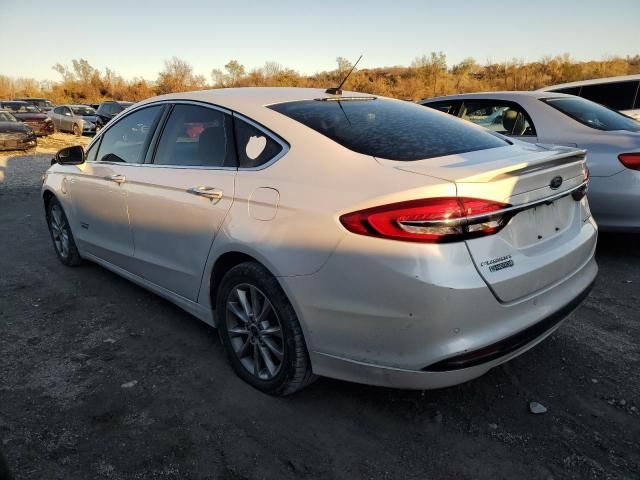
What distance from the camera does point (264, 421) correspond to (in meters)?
2.42

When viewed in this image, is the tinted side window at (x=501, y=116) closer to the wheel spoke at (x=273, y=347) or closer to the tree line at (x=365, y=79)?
the wheel spoke at (x=273, y=347)

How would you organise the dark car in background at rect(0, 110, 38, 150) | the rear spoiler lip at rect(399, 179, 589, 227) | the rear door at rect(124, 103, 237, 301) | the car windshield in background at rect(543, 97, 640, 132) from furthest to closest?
the dark car in background at rect(0, 110, 38, 150)
the car windshield in background at rect(543, 97, 640, 132)
the rear door at rect(124, 103, 237, 301)
the rear spoiler lip at rect(399, 179, 589, 227)

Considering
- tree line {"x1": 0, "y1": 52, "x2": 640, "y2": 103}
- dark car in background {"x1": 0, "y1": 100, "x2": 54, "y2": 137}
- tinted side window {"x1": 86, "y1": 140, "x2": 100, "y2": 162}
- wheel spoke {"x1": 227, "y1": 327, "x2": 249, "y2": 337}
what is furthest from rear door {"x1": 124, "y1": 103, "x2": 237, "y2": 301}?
tree line {"x1": 0, "y1": 52, "x2": 640, "y2": 103}

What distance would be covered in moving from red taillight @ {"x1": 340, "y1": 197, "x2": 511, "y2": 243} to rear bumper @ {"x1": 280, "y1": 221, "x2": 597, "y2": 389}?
0.05 metres

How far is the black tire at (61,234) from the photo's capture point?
470 cm

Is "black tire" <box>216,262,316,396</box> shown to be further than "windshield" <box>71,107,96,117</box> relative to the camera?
No

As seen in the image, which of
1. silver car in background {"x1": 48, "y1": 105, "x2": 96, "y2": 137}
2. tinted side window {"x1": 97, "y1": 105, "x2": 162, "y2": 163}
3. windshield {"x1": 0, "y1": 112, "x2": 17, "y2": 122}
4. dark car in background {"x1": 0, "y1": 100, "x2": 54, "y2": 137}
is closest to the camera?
tinted side window {"x1": 97, "y1": 105, "x2": 162, "y2": 163}

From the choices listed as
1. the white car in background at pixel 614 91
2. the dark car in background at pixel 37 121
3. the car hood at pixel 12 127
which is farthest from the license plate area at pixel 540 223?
the dark car in background at pixel 37 121

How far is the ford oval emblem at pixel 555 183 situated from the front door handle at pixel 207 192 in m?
1.70

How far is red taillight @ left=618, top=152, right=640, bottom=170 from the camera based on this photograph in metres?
4.24

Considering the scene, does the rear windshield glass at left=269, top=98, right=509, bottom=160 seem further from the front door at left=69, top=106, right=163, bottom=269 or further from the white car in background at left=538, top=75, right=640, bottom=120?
the white car in background at left=538, top=75, right=640, bottom=120

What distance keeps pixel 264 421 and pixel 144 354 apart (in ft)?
3.71

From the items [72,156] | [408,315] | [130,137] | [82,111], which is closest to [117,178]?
[130,137]

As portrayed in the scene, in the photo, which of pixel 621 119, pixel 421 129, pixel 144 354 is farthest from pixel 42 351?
pixel 621 119
